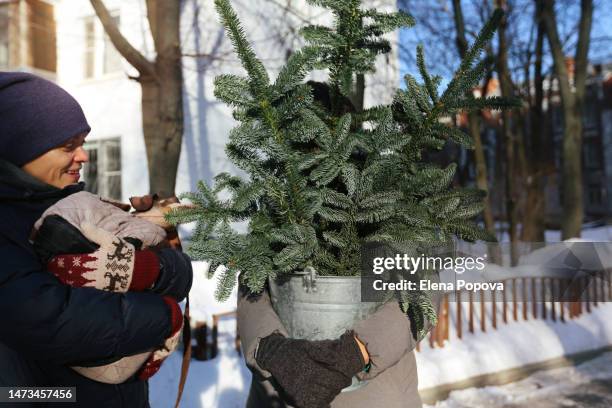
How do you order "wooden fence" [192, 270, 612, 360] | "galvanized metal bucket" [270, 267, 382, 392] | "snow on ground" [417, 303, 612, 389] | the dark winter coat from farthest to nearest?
"snow on ground" [417, 303, 612, 389]
"wooden fence" [192, 270, 612, 360]
"galvanized metal bucket" [270, 267, 382, 392]
the dark winter coat

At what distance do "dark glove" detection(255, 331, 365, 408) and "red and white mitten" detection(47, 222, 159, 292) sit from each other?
543 mm

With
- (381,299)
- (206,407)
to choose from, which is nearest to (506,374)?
(206,407)

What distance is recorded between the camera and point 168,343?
1556mm

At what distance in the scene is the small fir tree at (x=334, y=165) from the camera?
1.56m

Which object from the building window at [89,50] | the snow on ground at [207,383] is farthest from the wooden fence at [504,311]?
the building window at [89,50]

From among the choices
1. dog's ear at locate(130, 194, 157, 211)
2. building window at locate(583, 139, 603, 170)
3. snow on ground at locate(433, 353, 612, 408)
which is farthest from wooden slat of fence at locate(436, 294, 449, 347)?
building window at locate(583, 139, 603, 170)

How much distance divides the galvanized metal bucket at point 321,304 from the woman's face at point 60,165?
2.53 feet

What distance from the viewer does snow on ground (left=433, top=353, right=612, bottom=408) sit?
4.89 metres

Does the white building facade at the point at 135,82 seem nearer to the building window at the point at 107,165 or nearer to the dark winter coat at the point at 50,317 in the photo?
the building window at the point at 107,165

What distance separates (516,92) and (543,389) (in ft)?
32.8

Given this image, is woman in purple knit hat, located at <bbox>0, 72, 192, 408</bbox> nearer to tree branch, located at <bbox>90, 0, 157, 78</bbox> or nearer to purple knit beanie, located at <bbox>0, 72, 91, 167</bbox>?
purple knit beanie, located at <bbox>0, 72, 91, 167</bbox>

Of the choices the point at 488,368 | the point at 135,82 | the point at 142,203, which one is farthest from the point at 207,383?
the point at 135,82

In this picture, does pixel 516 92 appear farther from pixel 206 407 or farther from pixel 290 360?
pixel 290 360

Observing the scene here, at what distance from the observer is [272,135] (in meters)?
1.58
